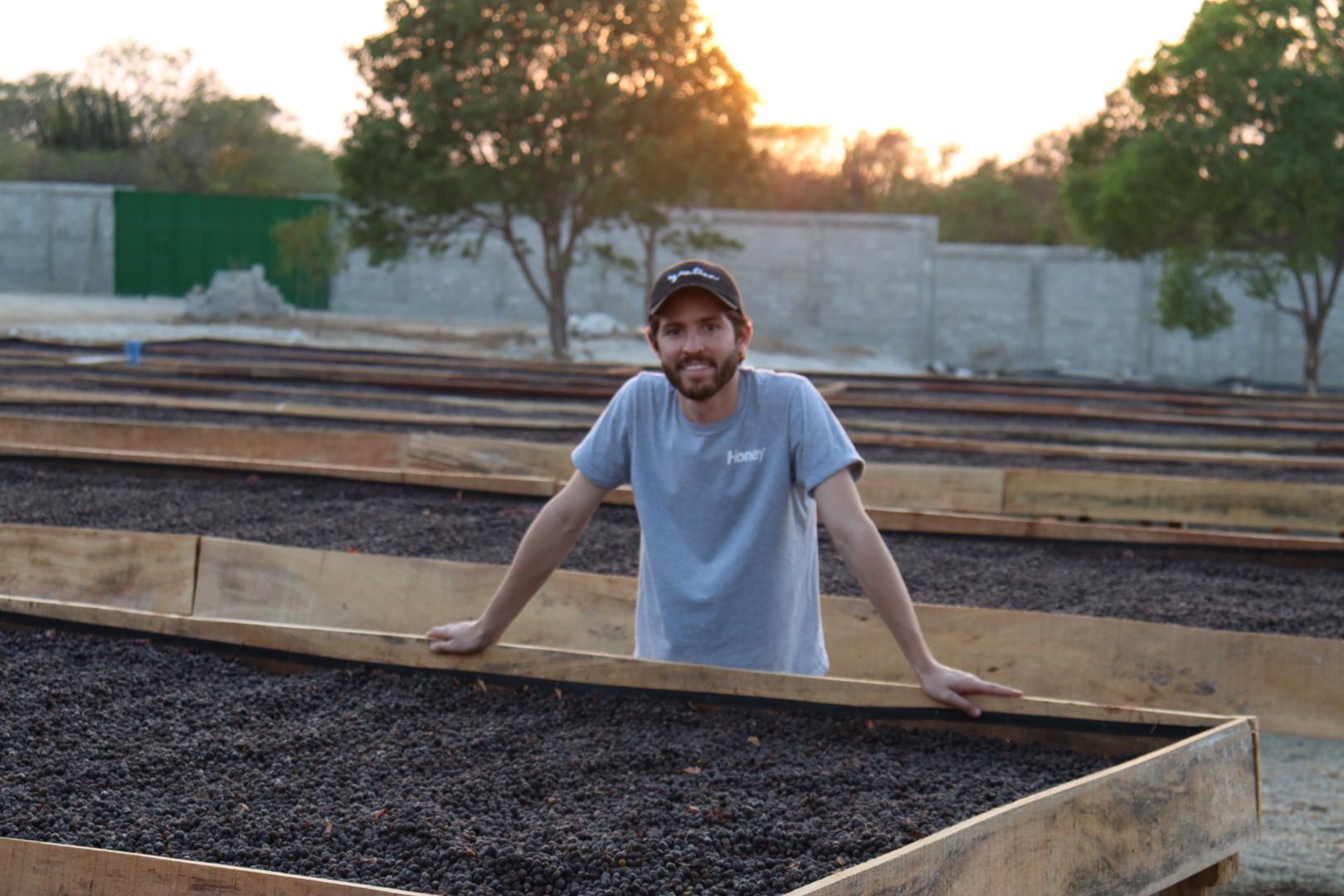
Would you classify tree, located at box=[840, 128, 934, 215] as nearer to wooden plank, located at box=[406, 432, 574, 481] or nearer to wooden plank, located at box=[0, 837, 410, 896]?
wooden plank, located at box=[406, 432, 574, 481]

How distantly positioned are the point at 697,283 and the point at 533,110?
47.7ft

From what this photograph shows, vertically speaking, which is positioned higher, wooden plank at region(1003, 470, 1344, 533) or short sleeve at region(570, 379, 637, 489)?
short sleeve at region(570, 379, 637, 489)

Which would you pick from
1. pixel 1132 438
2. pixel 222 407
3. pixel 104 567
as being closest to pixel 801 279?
pixel 1132 438

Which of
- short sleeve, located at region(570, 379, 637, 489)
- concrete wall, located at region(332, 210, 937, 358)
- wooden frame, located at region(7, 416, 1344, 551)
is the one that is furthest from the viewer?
concrete wall, located at region(332, 210, 937, 358)

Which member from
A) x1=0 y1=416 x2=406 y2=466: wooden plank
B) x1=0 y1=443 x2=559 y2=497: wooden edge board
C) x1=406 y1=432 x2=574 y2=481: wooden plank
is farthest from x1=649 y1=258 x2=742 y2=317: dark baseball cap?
x1=0 y1=416 x2=406 y2=466: wooden plank

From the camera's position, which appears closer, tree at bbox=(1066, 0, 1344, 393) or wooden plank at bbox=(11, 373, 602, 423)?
wooden plank at bbox=(11, 373, 602, 423)

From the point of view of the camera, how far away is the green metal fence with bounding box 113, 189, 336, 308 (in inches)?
976

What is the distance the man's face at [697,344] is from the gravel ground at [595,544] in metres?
1.88

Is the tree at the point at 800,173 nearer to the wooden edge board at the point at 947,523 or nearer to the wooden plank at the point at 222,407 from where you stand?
the wooden plank at the point at 222,407

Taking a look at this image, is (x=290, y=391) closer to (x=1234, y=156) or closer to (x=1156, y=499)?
(x=1156, y=499)

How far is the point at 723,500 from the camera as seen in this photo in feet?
8.88

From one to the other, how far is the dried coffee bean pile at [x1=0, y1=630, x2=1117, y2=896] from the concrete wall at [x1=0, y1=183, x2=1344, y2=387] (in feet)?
61.8

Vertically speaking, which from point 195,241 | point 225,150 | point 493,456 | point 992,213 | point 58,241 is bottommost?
point 493,456

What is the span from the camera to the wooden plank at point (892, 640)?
3355mm
